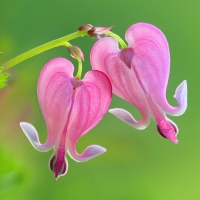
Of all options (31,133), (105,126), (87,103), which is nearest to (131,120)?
(87,103)

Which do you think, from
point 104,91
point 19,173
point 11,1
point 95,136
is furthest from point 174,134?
point 11,1

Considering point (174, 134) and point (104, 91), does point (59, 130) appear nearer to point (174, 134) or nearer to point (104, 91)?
point (104, 91)

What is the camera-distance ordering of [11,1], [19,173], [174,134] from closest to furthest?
[174,134] → [19,173] → [11,1]

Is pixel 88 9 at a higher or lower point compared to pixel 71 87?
higher

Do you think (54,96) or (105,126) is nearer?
(54,96)

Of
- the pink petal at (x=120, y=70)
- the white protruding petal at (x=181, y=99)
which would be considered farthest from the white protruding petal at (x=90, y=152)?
the white protruding petal at (x=181, y=99)

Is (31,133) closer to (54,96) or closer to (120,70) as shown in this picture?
(54,96)

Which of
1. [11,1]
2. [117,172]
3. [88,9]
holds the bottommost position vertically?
[117,172]
